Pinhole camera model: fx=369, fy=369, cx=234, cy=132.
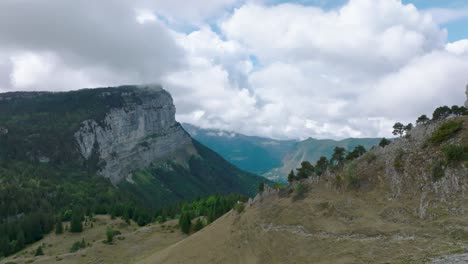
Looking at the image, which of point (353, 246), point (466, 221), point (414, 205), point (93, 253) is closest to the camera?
point (466, 221)

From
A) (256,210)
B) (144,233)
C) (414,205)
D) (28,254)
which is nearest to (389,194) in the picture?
(414,205)

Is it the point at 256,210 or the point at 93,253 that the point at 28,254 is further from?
the point at 256,210

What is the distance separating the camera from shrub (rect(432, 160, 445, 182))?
5572 cm

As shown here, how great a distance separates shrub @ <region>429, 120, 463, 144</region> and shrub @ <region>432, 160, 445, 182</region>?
6.35m

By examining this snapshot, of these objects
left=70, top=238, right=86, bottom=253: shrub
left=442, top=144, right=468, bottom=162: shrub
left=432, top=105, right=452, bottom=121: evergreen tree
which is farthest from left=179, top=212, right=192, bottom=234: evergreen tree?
left=442, top=144, right=468, bottom=162: shrub

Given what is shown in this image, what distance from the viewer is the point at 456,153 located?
56.1 m

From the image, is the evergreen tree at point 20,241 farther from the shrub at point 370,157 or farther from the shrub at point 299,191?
the shrub at point 370,157

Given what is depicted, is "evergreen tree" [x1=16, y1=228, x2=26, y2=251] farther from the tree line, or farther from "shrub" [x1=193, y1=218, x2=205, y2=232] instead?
the tree line

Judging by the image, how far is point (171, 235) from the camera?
376 ft

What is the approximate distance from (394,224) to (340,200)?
11.8 meters

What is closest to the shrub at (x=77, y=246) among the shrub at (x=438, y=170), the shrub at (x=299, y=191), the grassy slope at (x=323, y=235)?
the grassy slope at (x=323, y=235)

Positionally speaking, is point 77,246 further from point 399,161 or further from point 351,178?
point 399,161

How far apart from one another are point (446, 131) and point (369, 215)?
20.8m

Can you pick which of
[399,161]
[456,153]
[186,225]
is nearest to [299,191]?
[399,161]
